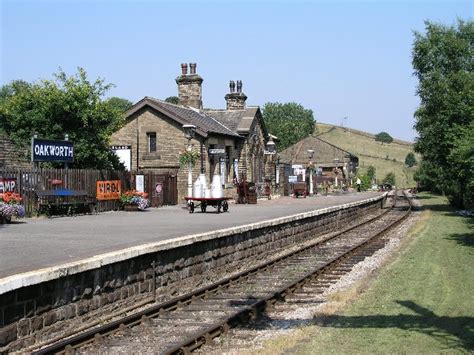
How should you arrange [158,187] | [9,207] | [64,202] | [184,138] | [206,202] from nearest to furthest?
[9,207] < [64,202] < [206,202] < [158,187] < [184,138]

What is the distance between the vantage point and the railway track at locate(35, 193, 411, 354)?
7648mm

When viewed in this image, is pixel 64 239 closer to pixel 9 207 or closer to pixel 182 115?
pixel 9 207

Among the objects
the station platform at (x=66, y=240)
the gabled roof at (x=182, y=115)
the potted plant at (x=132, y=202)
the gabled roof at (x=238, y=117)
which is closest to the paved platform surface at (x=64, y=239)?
the station platform at (x=66, y=240)

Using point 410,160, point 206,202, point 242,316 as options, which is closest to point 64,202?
point 206,202

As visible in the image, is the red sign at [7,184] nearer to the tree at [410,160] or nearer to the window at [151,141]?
the window at [151,141]

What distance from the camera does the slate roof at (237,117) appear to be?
40.1m

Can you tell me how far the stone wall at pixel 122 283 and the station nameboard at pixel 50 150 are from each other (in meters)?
8.80

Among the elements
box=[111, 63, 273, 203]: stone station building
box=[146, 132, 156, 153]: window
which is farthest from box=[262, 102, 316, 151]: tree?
box=[146, 132, 156, 153]: window

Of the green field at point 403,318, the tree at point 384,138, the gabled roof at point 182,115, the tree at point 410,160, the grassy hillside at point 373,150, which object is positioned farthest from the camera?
the tree at point 384,138

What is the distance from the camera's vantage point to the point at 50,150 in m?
22.8

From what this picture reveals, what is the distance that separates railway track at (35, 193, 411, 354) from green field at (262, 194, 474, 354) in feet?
3.34

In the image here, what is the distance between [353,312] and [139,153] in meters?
27.3

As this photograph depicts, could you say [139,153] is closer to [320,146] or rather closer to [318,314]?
[318,314]

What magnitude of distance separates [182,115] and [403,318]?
88.9ft
